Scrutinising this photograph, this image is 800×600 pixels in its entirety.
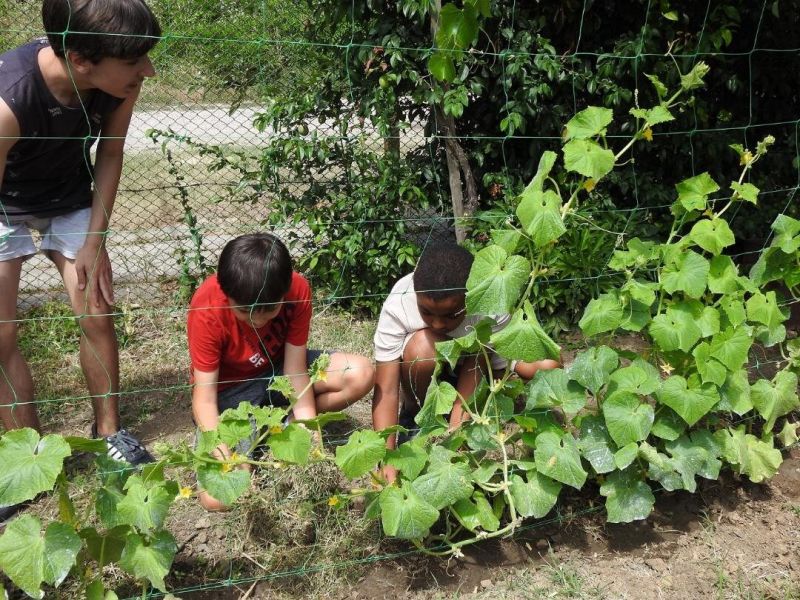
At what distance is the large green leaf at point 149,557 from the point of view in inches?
75.7

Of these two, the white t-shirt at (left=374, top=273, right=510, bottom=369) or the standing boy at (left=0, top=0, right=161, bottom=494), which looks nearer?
the standing boy at (left=0, top=0, right=161, bottom=494)

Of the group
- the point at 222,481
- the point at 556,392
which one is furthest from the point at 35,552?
the point at 556,392

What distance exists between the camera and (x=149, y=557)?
1.93 m

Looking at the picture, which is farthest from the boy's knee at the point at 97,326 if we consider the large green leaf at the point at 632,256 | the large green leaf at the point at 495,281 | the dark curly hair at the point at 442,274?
the large green leaf at the point at 632,256

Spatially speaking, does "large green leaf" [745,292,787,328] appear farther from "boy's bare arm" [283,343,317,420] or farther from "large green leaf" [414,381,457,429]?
"boy's bare arm" [283,343,317,420]

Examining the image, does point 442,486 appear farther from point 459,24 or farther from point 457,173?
point 457,173

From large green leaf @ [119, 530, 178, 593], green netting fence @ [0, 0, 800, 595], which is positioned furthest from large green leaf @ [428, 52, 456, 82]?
large green leaf @ [119, 530, 178, 593]

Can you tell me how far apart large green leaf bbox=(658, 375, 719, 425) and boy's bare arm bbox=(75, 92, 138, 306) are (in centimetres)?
178

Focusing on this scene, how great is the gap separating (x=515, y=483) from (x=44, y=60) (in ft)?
5.99

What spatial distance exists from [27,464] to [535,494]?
4.34ft

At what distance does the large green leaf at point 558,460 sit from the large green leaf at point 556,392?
0.09m

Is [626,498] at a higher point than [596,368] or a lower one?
lower

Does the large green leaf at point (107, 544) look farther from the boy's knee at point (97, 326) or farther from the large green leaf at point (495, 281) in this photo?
the large green leaf at point (495, 281)

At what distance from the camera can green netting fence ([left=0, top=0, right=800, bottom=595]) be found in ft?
11.0
